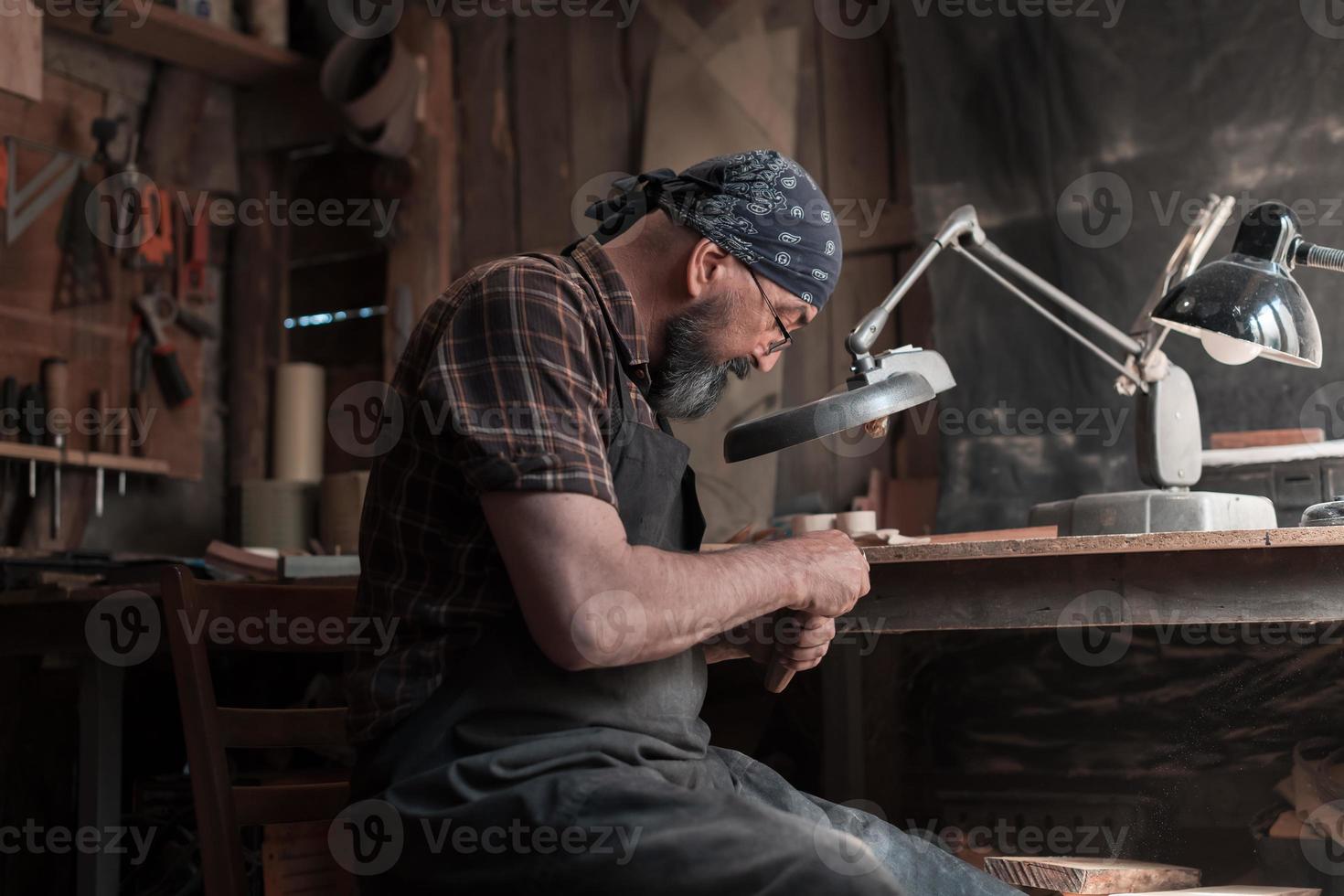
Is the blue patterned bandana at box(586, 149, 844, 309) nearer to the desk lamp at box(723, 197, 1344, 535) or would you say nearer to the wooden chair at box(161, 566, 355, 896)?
the desk lamp at box(723, 197, 1344, 535)

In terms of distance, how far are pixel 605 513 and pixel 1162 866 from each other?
4.53 feet

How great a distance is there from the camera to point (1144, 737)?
353 centimetres

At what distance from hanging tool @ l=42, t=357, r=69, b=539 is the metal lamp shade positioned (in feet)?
11.8

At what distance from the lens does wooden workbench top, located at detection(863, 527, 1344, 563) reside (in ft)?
5.96

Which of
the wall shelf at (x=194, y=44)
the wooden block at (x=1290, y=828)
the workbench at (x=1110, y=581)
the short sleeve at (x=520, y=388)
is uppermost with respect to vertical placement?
the wall shelf at (x=194, y=44)

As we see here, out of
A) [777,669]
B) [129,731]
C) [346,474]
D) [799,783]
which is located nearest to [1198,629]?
[799,783]

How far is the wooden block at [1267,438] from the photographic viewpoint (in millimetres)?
3223

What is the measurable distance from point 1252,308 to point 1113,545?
57cm

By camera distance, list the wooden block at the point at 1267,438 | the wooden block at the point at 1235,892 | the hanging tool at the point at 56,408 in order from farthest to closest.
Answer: the hanging tool at the point at 56,408
the wooden block at the point at 1267,438
the wooden block at the point at 1235,892

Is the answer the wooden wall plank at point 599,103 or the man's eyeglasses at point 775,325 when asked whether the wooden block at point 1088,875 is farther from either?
the wooden wall plank at point 599,103

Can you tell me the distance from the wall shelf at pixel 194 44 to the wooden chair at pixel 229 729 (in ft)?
10.6

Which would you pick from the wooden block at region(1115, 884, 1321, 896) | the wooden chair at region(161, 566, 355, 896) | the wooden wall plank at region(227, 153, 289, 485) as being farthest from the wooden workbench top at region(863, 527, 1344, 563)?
the wooden wall plank at region(227, 153, 289, 485)

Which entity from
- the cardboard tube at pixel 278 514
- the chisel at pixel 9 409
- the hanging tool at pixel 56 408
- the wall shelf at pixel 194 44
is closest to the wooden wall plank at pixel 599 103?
the wall shelf at pixel 194 44

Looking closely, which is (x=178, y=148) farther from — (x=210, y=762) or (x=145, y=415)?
(x=210, y=762)
